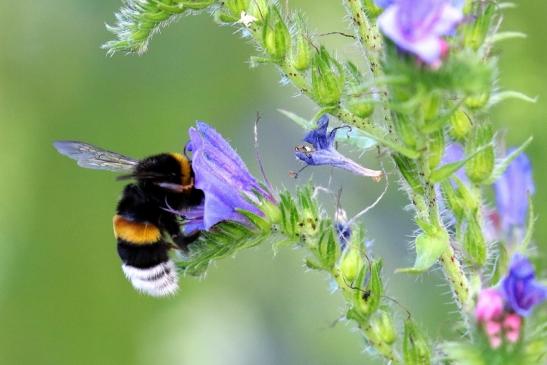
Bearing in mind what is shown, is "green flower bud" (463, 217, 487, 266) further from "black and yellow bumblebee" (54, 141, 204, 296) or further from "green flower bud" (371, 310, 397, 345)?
"black and yellow bumblebee" (54, 141, 204, 296)

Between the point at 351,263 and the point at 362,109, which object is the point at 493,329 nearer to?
the point at 351,263

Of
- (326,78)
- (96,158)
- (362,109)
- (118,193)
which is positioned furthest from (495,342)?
(118,193)

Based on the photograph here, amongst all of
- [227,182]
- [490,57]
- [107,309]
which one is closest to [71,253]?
[107,309]

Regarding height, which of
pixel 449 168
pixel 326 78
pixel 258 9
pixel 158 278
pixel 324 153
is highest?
pixel 258 9

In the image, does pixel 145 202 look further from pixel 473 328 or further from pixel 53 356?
pixel 53 356

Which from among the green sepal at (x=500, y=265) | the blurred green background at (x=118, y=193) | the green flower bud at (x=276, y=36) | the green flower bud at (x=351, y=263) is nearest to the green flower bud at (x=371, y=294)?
the green flower bud at (x=351, y=263)

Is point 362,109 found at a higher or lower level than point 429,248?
higher
